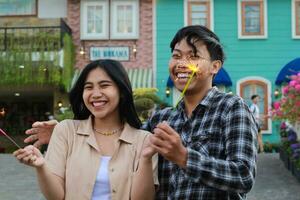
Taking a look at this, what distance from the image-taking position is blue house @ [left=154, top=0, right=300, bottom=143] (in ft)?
51.4

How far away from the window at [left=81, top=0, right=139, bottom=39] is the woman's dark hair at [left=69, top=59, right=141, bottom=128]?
44.8 ft

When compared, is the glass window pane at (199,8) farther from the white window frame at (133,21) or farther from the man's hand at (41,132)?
the man's hand at (41,132)

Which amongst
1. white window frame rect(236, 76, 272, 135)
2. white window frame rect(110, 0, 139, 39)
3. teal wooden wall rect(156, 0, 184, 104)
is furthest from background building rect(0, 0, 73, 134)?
white window frame rect(236, 76, 272, 135)

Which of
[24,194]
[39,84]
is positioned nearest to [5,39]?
[39,84]

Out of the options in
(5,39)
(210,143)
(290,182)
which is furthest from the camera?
(5,39)

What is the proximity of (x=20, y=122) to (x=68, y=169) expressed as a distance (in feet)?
57.3

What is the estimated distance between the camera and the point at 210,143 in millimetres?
1957

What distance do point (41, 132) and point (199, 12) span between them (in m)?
14.0

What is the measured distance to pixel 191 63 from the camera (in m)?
2.04

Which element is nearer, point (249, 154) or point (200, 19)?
point (249, 154)

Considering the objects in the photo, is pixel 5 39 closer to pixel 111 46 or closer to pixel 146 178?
pixel 111 46

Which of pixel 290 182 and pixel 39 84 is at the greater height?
pixel 39 84

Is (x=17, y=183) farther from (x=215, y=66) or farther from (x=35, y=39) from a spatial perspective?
(x=35, y=39)

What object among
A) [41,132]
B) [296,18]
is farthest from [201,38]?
[296,18]
